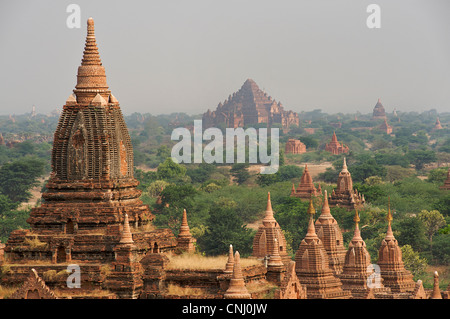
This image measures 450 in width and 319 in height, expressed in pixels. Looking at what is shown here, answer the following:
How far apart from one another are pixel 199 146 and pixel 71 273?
14016 cm

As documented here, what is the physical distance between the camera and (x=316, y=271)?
6138cm

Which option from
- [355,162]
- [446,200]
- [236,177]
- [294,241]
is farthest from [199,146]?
[294,241]

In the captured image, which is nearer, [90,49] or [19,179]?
[90,49]

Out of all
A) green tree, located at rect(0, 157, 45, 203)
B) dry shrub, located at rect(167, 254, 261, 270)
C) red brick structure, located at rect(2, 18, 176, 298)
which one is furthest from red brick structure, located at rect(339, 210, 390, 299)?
green tree, located at rect(0, 157, 45, 203)

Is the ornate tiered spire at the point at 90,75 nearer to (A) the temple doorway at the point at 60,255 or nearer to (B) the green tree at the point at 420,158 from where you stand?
(A) the temple doorway at the point at 60,255

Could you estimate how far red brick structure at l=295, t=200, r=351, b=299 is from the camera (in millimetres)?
60969

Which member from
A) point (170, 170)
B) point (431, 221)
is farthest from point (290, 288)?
point (170, 170)

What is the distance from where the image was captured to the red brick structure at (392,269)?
69.4m

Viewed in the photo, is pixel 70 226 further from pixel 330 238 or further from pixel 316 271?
pixel 330 238

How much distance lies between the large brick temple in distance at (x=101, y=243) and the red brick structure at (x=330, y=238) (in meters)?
13.8

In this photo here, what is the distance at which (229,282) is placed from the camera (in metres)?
48.7

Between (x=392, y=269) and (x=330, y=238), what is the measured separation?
3.55 metres

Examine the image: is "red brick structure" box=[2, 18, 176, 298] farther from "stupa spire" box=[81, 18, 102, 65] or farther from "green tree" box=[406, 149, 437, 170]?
"green tree" box=[406, 149, 437, 170]

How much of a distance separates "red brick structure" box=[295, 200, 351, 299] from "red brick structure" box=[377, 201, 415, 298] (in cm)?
745
